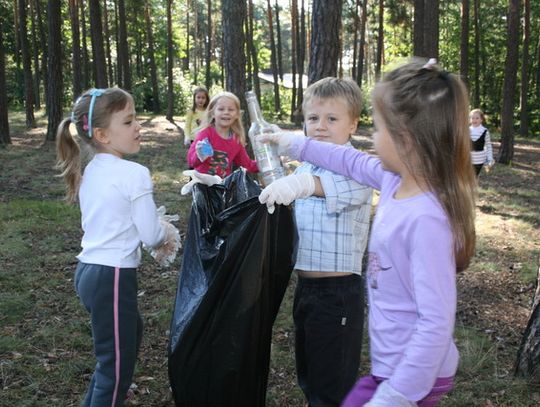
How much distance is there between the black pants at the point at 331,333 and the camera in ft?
7.47

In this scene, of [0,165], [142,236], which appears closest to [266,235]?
[142,236]

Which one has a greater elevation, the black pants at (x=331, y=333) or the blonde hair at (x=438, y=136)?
the blonde hair at (x=438, y=136)

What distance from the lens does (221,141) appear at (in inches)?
212

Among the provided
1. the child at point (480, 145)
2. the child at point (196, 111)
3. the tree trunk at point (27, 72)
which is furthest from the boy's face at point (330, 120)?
the tree trunk at point (27, 72)

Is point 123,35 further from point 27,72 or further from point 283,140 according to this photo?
point 283,140

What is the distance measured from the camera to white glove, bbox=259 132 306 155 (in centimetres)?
221

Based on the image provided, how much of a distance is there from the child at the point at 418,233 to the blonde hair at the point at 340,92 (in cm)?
72

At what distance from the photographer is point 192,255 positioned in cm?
244

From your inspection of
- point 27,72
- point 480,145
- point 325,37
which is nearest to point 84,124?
point 325,37

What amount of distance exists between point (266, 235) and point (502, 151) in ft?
45.8

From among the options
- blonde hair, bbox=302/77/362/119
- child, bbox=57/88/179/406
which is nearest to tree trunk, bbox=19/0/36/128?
child, bbox=57/88/179/406

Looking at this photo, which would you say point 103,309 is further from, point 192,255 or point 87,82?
point 87,82

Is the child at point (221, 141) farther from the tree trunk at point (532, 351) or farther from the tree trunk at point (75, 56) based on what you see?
the tree trunk at point (75, 56)

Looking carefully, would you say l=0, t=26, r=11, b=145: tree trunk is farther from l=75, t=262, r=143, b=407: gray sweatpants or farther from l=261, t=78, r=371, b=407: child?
l=261, t=78, r=371, b=407: child
